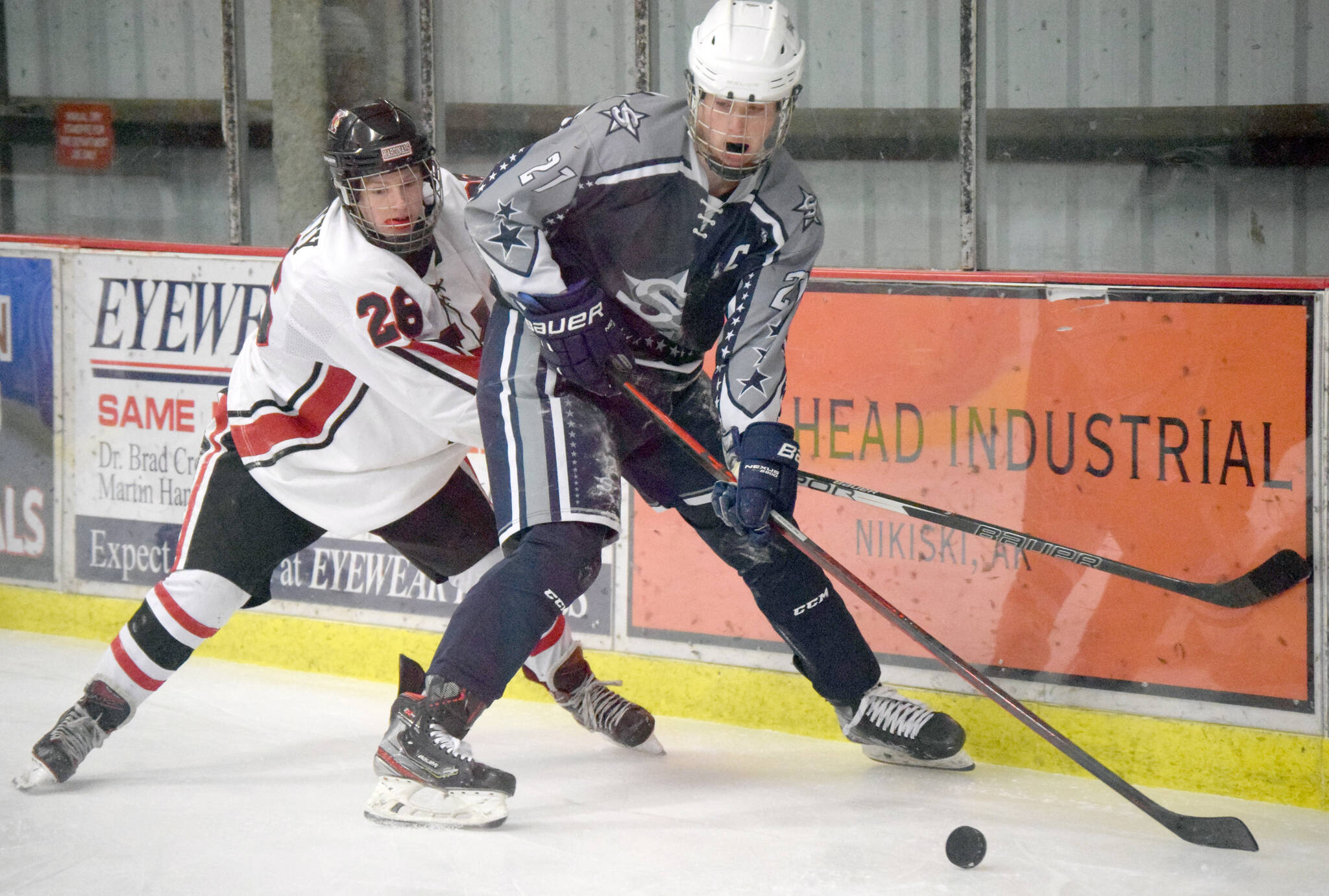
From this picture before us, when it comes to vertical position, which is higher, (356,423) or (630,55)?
(630,55)

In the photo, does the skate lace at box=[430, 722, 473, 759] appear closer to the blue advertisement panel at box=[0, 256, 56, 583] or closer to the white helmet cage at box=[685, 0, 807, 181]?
the white helmet cage at box=[685, 0, 807, 181]

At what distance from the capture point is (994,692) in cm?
224

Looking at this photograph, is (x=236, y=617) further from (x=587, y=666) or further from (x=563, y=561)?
(x=563, y=561)

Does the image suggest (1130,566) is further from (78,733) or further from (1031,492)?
(78,733)

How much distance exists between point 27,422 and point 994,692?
2603 millimetres

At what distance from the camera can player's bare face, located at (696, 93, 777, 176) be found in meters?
2.07

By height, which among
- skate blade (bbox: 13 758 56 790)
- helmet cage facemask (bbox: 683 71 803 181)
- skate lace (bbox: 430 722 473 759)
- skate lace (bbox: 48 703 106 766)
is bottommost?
skate blade (bbox: 13 758 56 790)

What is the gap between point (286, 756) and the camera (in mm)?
2693

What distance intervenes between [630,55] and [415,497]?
1327 mm

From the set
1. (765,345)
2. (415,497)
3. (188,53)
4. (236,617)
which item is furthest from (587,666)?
(188,53)

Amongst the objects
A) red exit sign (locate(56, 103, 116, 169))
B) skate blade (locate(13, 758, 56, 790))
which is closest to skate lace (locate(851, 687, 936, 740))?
skate blade (locate(13, 758, 56, 790))

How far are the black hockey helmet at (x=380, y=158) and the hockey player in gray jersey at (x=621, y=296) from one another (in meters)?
0.16

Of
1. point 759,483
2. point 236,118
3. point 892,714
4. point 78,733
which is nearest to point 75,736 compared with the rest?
point 78,733

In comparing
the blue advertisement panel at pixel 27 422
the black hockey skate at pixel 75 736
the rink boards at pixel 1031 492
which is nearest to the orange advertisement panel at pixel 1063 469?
the rink boards at pixel 1031 492
